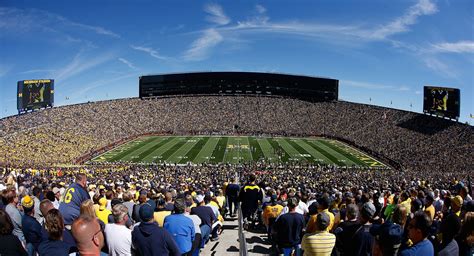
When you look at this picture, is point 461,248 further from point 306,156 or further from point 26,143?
point 26,143

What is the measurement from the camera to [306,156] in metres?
55.2

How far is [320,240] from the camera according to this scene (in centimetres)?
543

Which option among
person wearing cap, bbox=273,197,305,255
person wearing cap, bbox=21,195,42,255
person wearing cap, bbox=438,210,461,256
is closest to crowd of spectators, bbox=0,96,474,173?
person wearing cap, bbox=21,195,42,255

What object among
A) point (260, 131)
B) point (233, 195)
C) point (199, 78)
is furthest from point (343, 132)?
point (233, 195)

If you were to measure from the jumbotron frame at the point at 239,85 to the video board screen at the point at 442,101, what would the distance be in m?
26.8

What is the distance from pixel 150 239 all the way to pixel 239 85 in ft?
317

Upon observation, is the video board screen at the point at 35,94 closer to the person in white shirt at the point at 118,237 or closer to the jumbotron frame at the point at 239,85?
the jumbotron frame at the point at 239,85

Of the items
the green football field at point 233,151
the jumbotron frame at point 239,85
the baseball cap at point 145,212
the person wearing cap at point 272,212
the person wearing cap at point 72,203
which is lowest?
the green football field at point 233,151

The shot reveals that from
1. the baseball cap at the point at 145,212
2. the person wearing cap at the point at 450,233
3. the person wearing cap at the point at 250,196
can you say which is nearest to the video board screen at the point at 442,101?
the person wearing cap at the point at 250,196

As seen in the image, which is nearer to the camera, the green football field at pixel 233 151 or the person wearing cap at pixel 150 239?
the person wearing cap at pixel 150 239

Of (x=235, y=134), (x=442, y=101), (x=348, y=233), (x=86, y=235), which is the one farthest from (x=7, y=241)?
(x=442, y=101)

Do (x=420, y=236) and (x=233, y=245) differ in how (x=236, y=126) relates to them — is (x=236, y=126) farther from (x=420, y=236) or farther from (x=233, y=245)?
(x=420, y=236)

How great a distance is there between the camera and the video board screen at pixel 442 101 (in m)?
65.9

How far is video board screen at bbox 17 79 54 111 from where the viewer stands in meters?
71.8
